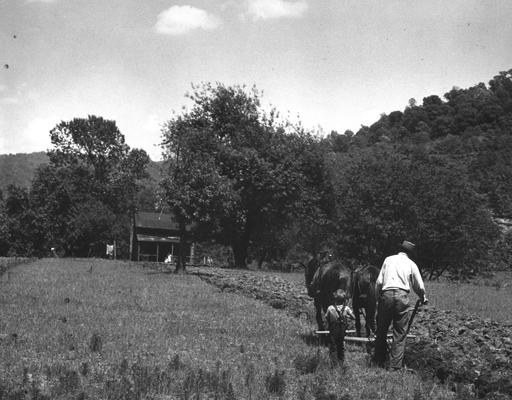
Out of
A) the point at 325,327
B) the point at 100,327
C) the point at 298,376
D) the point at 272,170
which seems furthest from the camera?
the point at 272,170

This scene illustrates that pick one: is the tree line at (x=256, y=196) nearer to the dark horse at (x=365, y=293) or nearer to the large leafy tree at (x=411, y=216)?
the large leafy tree at (x=411, y=216)

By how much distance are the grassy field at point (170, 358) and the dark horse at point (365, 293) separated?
3.68 feet

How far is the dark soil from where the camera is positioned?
10.3m

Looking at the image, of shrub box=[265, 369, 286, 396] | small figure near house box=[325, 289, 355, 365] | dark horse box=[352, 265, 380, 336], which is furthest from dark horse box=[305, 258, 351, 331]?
shrub box=[265, 369, 286, 396]

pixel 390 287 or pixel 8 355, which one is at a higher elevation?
pixel 390 287

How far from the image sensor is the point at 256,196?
62500 millimetres

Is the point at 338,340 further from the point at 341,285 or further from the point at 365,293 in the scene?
the point at 365,293

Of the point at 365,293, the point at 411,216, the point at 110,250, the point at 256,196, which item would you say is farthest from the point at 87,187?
the point at 365,293

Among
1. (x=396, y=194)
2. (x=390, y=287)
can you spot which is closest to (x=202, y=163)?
(x=396, y=194)

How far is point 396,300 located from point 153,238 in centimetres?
8793

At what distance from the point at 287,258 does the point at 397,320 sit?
3800 inches

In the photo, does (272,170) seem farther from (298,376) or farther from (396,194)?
(298,376)

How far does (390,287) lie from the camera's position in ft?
40.7

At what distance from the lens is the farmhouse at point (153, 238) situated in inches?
3866
